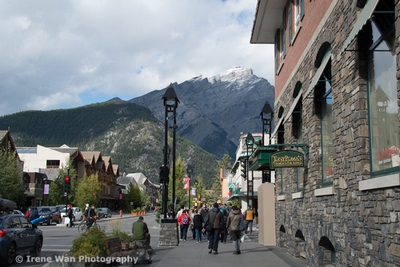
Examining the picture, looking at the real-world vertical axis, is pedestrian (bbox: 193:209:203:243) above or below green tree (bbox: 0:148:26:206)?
below

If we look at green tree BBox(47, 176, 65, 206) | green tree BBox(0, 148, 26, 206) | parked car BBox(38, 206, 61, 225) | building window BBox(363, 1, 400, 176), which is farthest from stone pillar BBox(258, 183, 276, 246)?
green tree BBox(47, 176, 65, 206)

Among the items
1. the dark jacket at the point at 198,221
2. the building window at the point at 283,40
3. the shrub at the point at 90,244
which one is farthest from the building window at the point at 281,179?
the shrub at the point at 90,244

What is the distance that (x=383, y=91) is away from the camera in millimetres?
7734

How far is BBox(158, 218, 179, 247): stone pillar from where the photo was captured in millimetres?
21109

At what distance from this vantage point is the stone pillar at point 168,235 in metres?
21.1

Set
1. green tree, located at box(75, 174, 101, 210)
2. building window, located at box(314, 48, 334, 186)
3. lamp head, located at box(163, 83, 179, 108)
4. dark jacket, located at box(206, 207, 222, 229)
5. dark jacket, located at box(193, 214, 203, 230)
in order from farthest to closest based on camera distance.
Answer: green tree, located at box(75, 174, 101, 210), dark jacket, located at box(193, 214, 203, 230), lamp head, located at box(163, 83, 179, 108), dark jacket, located at box(206, 207, 222, 229), building window, located at box(314, 48, 334, 186)

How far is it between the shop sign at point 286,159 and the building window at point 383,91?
15.3 ft

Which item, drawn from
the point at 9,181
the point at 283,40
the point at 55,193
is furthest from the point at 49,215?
the point at 283,40

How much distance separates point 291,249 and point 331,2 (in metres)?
8.24

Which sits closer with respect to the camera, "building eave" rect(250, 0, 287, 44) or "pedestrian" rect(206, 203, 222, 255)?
"building eave" rect(250, 0, 287, 44)

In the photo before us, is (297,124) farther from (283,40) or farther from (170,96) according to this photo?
(170,96)

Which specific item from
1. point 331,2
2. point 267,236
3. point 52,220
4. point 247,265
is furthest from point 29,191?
point 331,2

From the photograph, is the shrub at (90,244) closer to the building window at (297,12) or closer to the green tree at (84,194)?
the building window at (297,12)

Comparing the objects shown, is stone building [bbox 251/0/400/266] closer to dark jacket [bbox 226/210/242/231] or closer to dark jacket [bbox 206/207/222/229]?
dark jacket [bbox 226/210/242/231]
